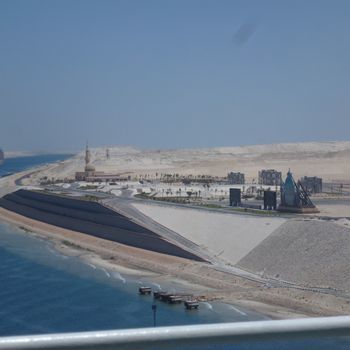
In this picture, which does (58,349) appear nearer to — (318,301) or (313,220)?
(318,301)

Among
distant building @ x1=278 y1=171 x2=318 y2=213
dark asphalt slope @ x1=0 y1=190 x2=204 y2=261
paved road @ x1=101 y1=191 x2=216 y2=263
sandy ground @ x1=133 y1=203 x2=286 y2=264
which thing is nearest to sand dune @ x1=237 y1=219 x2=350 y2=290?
sandy ground @ x1=133 y1=203 x2=286 y2=264

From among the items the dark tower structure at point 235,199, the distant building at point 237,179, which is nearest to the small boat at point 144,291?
the dark tower structure at point 235,199

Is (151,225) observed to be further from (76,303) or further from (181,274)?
(76,303)

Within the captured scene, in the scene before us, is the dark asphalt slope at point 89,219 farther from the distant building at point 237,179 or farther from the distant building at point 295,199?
the distant building at point 237,179

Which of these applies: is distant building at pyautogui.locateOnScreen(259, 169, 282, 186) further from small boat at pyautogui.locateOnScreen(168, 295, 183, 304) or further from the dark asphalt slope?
small boat at pyautogui.locateOnScreen(168, 295, 183, 304)

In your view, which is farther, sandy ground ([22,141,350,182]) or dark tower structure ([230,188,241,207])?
sandy ground ([22,141,350,182])

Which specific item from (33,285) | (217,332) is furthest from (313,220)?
(217,332)
